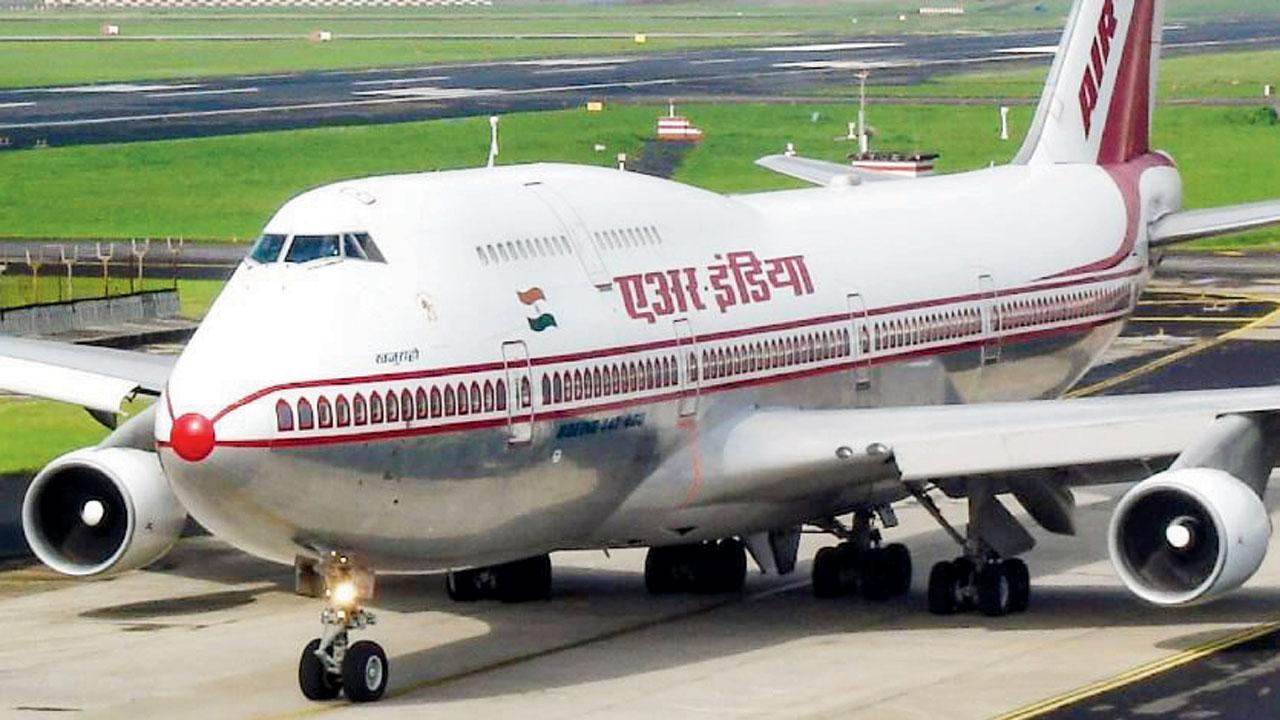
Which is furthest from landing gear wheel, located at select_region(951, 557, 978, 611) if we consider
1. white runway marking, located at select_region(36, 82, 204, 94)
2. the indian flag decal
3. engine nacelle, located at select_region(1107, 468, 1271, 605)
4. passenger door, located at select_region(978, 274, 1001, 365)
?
white runway marking, located at select_region(36, 82, 204, 94)

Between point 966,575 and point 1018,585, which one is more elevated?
point 966,575

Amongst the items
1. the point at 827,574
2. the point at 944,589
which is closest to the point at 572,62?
the point at 827,574

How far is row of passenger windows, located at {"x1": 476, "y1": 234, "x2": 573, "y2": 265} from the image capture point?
33.5 m

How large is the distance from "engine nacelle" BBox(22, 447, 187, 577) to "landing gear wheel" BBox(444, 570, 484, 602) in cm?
406

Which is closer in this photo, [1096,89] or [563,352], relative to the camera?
[563,352]

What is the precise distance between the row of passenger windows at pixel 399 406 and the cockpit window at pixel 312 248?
2.03 m

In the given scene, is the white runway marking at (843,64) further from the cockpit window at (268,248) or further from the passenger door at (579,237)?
the cockpit window at (268,248)

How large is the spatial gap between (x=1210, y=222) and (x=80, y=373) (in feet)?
60.7

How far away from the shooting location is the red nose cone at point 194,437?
30.1 meters

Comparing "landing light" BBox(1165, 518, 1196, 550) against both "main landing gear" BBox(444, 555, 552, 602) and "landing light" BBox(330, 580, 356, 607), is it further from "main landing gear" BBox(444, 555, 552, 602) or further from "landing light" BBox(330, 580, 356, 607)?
"landing light" BBox(330, 580, 356, 607)

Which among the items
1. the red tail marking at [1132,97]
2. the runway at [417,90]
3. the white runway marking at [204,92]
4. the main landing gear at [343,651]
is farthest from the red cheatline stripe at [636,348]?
the white runway marking at [204,92]

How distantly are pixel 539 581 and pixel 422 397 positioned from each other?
7.84 meters

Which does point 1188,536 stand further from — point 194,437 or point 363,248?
point 194,437

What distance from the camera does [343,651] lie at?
105 feet
